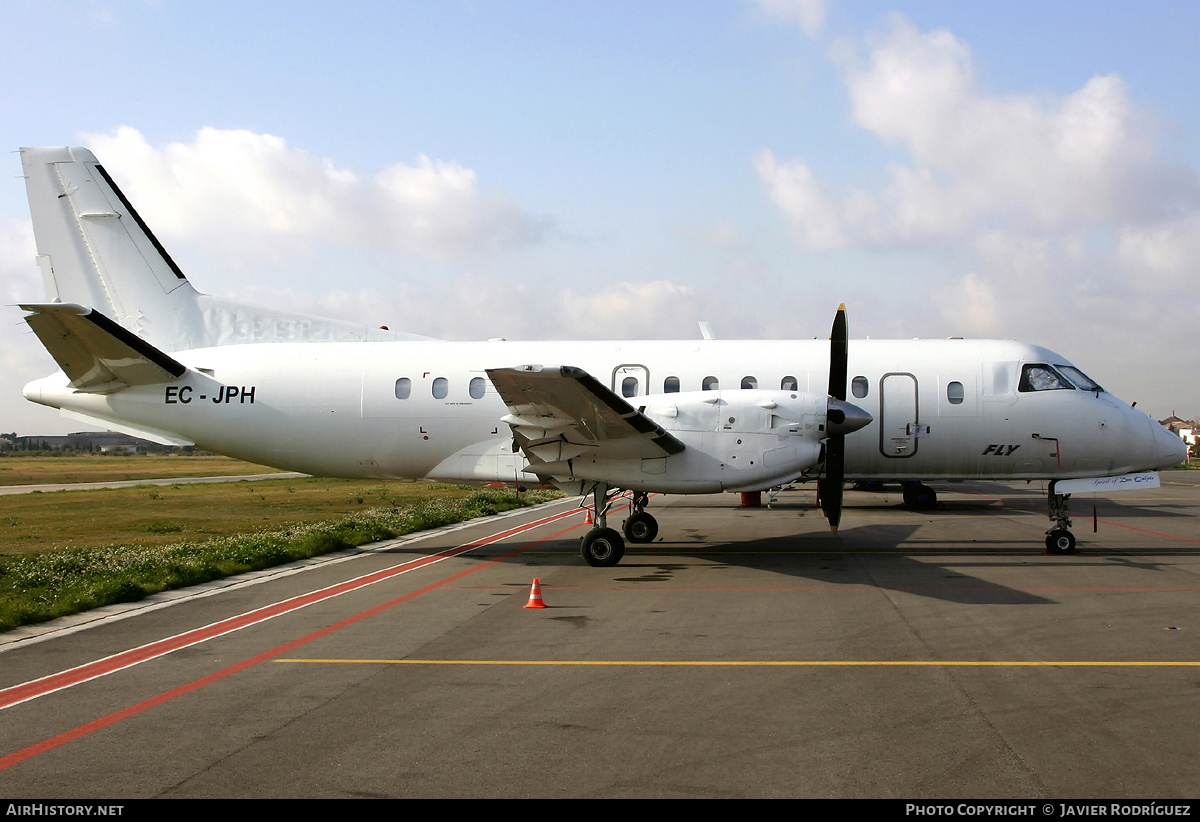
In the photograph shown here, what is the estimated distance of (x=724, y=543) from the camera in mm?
Answer: 17047

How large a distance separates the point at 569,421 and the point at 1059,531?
30.2 feet

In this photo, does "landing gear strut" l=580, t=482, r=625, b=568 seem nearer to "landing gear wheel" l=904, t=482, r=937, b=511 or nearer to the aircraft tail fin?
the aircraft tail fin

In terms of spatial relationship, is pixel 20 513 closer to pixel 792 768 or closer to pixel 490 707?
pixel 490 707

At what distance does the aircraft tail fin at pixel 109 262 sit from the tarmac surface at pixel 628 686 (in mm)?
6257

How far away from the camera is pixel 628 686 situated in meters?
6.89

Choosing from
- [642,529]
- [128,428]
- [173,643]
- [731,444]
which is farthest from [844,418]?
[128,428]

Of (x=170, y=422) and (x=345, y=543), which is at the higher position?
(x=170, y=422)

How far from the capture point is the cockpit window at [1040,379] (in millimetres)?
15211

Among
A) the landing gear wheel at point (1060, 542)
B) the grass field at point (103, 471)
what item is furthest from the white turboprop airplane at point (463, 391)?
the grass field at point (103, 471)

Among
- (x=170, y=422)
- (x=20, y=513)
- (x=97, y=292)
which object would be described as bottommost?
(x=20, y=513)

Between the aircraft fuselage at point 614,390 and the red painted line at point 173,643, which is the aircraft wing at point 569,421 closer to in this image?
the aircraft fuselage at point 614,390

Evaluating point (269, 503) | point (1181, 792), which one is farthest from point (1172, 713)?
point (269, 503)

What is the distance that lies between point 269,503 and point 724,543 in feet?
66.1

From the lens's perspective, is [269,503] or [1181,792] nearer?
[1181,792]
